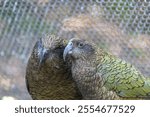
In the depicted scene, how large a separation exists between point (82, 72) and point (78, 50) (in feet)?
0.41

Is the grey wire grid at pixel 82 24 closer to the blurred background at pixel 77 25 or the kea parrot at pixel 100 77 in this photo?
the blurred background at pixel 77 25

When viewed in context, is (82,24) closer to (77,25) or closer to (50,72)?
(77,25)

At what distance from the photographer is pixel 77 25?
16.5 ft

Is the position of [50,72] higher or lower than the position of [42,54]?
lower

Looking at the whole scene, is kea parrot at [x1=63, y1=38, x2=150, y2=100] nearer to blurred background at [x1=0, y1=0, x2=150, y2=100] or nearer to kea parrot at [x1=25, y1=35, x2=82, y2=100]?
kea parrot at [x1=25, y1=35, x2=82, y2=100]

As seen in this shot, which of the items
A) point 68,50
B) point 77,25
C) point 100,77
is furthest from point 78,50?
point 77,25

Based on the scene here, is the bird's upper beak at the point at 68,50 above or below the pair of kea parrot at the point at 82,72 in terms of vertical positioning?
above

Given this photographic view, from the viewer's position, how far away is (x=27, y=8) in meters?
4.98

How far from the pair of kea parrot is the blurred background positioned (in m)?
1.13

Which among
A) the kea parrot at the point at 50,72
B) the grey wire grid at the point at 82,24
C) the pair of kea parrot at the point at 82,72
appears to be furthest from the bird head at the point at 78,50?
the grey wire grid at the point at 82,24

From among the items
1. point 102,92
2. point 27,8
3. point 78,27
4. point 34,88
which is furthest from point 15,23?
point 102,92

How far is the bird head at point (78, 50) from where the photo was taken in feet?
11.9

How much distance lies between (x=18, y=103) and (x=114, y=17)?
1480 millimetres

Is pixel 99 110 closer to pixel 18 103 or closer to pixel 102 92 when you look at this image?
pixel 102 92
